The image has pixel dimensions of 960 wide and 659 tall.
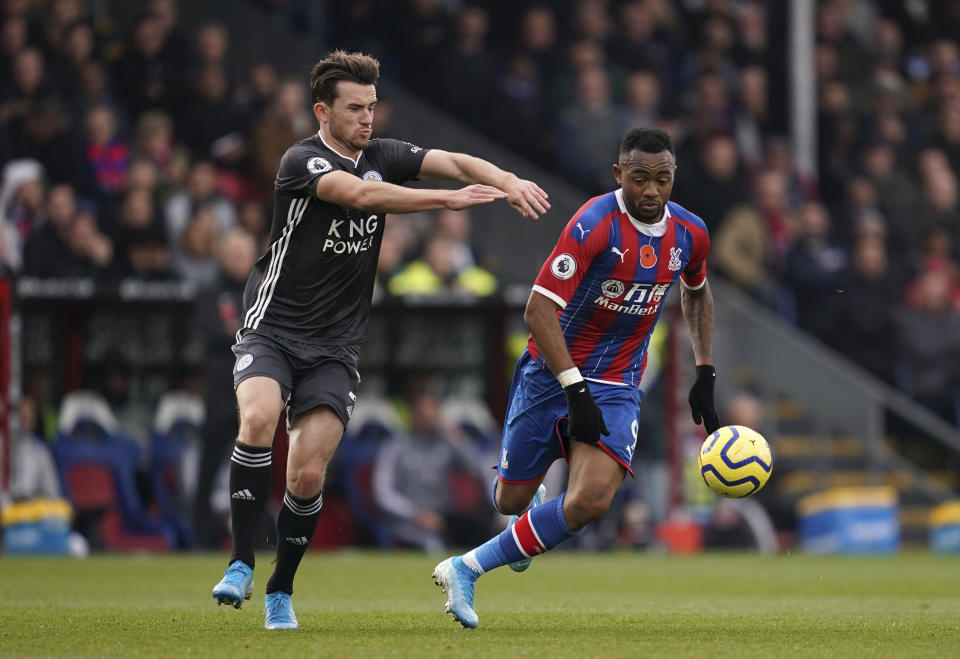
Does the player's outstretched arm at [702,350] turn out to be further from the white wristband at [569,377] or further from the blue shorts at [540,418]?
the white wristband at [569,377]

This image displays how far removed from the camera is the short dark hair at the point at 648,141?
285 inches

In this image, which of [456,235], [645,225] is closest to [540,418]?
[645,225]

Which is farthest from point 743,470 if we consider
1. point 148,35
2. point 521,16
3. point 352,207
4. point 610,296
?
point 521,16

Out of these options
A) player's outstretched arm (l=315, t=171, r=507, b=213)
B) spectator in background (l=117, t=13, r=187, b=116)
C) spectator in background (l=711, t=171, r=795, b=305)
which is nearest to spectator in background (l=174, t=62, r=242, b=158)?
spectator in background (l=117, t=13, r=187, b=116)

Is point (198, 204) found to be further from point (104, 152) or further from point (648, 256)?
point (648, 256)

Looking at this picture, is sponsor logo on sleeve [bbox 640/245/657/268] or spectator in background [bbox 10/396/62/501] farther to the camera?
spectator in background [bbox 10/396/62/501]

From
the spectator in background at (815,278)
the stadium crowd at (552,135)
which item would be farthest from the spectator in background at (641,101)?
the spectator in background at (815,278)

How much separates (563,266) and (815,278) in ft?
36.0

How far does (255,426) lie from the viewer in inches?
275

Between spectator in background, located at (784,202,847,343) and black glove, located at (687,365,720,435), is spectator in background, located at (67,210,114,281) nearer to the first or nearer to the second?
spectator in background, located at (784,202,847,343)

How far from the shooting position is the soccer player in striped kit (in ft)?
23.6

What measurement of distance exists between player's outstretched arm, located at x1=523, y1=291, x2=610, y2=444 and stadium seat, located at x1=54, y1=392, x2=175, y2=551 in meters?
8.69

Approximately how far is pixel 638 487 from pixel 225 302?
15.3 ft

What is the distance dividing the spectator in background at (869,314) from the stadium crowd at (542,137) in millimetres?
24
